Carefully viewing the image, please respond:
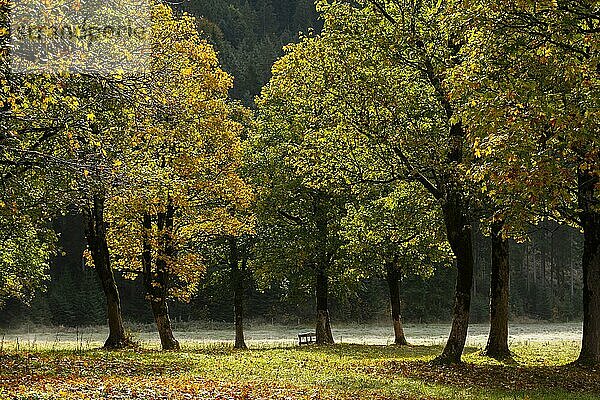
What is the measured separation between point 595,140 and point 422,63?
7.69 metres

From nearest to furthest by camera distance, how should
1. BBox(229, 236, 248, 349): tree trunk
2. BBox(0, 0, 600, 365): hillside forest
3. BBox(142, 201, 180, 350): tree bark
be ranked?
BBox(0, 0, 600, 365): hillside forest < BBox(142, 201, 180, 350): tree bark < BBox(229, 236, 248, 349): tree trunk

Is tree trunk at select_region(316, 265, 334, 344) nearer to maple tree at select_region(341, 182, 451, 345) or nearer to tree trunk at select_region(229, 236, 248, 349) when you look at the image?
maple tree at select_region(341, 182, 451, 345)

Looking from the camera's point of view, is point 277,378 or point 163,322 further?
point 163,322

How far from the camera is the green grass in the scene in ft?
42.1

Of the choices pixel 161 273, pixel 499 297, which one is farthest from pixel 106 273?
pixel 499 297

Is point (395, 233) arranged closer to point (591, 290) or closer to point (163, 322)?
point (591, 290)

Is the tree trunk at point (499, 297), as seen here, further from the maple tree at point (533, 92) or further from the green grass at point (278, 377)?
the maple tree at point (533, 92)

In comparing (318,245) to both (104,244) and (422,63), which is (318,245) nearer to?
(104,244)

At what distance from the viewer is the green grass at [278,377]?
12.8 m

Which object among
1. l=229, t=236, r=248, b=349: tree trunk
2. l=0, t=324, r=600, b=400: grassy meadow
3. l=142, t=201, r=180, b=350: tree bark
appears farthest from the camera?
l=229, t=236, r=248, b=349: tree trunk

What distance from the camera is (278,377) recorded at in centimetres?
1678

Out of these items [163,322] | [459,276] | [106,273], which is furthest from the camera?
[163,322]

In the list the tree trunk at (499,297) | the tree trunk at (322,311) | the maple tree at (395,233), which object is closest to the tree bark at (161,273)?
the maple tree at (395,233)

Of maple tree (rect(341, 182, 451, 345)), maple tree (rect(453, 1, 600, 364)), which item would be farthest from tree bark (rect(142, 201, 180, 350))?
maple tree (rect(453, 1, 600, 364))
